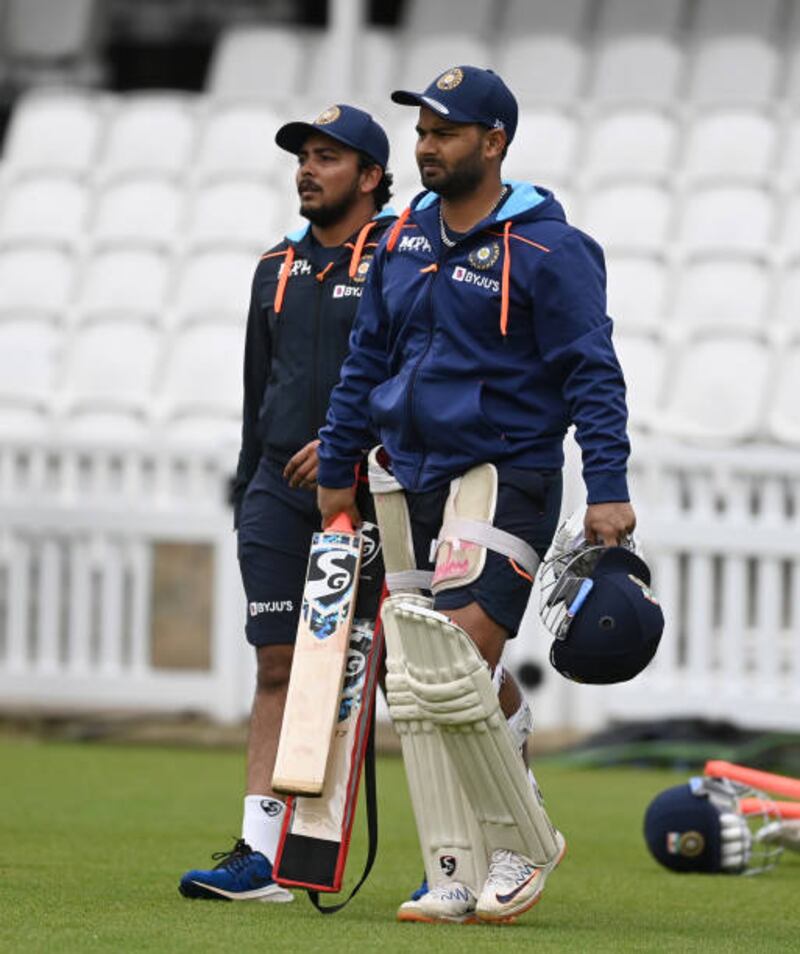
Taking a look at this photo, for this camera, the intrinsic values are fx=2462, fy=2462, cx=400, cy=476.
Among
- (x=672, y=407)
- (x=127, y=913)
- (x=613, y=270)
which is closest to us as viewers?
(x=127, y=913)

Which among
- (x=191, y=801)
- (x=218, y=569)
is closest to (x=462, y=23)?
(x=218, y=569)

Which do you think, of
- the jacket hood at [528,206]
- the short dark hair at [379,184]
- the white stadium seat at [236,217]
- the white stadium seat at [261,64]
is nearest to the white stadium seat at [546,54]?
the white stadium seat at [261,64]

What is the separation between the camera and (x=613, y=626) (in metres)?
5.30

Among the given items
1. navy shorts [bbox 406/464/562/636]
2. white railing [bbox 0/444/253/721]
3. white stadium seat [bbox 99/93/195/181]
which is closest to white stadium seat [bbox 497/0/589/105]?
white stadium seat [bbox 99/93/195/181]

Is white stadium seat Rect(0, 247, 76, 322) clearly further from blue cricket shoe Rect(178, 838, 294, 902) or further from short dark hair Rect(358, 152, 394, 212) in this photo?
blue cricket shoe Rect(178, 838, 294, 902)

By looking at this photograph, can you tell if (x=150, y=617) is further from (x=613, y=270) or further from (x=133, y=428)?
(x=613, y=270)

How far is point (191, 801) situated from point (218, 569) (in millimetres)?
2977

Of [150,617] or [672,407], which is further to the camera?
[672,407]

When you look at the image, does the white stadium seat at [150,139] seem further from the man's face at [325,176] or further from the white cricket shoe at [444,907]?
the white cricket shoe at [444,907]

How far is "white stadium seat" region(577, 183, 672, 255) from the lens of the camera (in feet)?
48.1

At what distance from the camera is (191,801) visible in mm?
8938

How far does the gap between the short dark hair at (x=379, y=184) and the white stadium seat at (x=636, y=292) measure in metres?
7.76

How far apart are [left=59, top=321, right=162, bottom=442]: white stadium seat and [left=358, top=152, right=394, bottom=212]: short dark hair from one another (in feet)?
25.1

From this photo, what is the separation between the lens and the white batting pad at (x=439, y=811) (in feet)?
18.4
